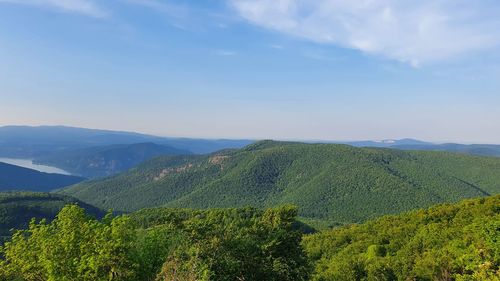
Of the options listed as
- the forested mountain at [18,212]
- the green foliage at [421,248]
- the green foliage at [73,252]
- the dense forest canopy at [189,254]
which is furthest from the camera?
the forested mountain at [18,212]

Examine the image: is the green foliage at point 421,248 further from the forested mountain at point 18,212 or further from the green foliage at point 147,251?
the forested mountain at point 18,212

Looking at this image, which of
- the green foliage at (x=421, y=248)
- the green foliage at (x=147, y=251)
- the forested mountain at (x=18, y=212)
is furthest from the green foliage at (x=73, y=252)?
the forested mountain at (x=18, y=212)

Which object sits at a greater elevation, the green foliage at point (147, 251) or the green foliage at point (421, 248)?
the green foliage at point (147, 251)

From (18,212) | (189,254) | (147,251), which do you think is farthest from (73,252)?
(18,212)

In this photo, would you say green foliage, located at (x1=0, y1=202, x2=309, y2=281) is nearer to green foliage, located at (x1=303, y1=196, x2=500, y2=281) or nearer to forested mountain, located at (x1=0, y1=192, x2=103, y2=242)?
green foliage, located at (x1=303, y1=196, x2=500, y2=281)

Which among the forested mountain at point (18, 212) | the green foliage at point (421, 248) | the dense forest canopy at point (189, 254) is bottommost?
the forested mountain at point (18, 212)

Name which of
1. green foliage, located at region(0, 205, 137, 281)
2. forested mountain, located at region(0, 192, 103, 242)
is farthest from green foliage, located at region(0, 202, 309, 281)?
forested mountain, located at region(0, 192, 103, 242)

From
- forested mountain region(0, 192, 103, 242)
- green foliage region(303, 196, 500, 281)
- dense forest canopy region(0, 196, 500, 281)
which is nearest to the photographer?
dense forest canopy region(0, 196, 500, 281)
